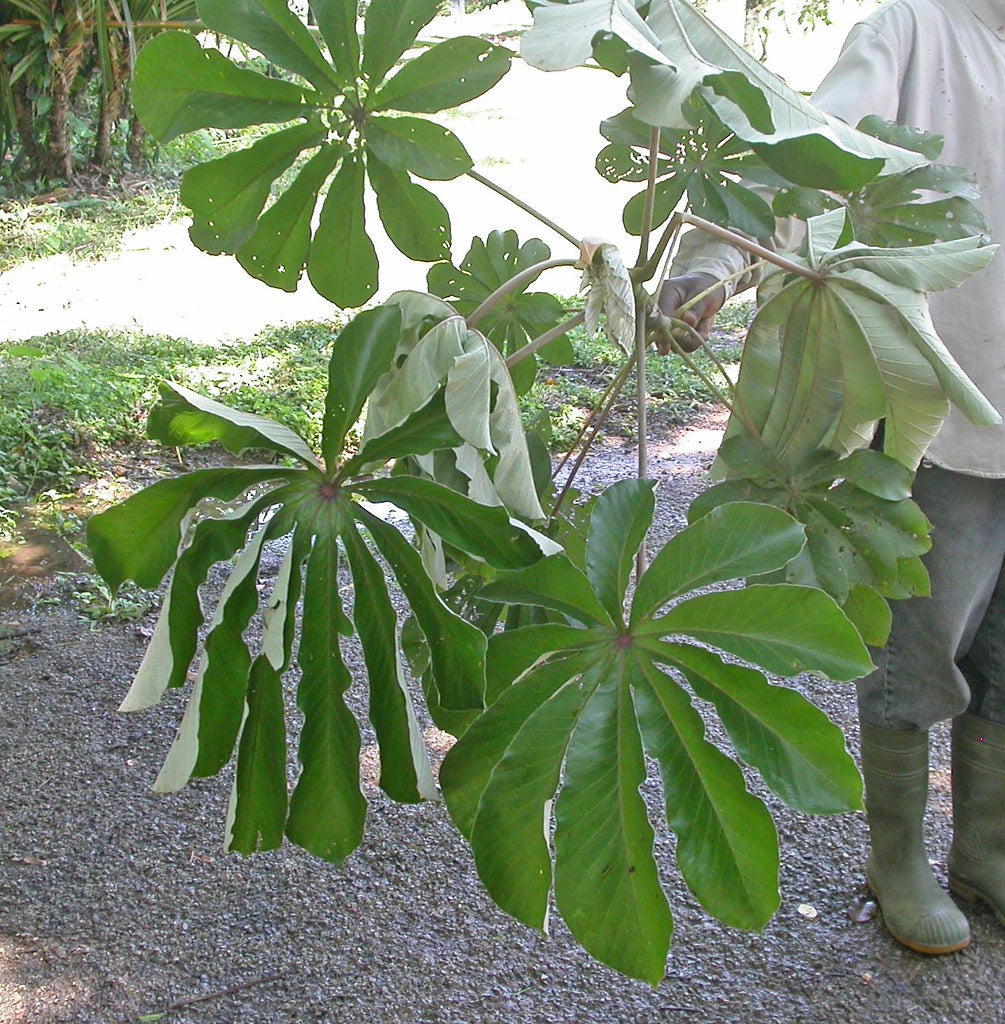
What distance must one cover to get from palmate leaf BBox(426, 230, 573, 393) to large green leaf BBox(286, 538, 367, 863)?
1.96 ft

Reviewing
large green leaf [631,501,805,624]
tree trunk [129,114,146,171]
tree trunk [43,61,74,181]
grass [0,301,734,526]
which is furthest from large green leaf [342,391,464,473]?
tree trunk [129,114,146,171]

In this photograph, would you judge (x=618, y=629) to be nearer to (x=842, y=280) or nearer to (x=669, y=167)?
(x=842, y=280)

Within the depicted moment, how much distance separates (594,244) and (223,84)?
0.47 metres

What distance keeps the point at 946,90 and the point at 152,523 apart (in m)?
1.23

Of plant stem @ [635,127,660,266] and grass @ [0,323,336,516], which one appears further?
grass @ [0,323,336,516]

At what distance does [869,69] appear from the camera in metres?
1.60

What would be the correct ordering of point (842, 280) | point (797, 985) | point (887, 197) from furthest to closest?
point (797, 985), point (887, 197), point (842, 280)

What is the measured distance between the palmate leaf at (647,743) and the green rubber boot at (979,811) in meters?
1.19

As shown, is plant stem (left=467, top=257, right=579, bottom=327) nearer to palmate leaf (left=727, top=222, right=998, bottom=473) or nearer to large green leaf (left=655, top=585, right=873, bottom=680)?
palmate leaf (left=727, top=222, right=998, bottom=473)

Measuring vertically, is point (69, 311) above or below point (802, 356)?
below

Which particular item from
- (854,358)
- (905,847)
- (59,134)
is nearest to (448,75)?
(854,358)

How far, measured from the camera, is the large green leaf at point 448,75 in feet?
4.16

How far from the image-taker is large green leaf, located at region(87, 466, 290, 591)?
111 centimetres

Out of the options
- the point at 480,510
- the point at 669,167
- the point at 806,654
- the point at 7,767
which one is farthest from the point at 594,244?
the point at 7,767
